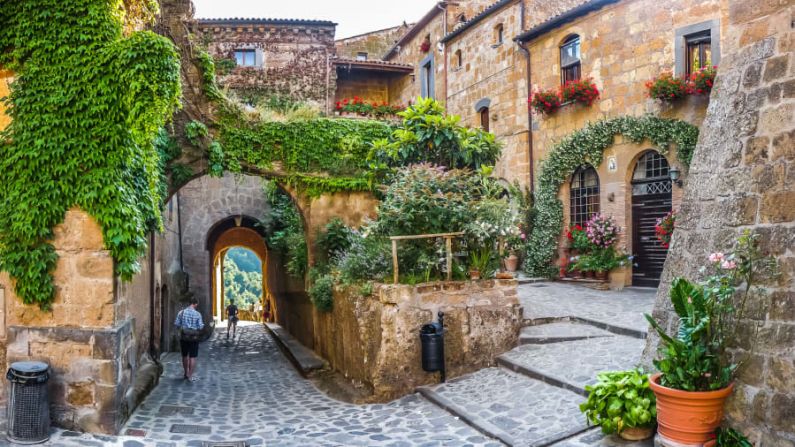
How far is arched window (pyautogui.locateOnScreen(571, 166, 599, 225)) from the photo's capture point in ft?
49.6

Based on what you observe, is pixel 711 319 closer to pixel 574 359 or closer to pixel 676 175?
pixel 574 359

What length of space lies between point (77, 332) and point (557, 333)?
257 inches

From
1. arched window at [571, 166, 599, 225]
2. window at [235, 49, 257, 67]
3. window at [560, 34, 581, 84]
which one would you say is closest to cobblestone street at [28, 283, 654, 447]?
arched window at [571, 166, 599, 225]

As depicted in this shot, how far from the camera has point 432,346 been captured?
8414 millimetres

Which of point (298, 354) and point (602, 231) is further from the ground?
point (602, 231)

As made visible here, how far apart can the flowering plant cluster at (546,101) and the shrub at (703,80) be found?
12.6 ft

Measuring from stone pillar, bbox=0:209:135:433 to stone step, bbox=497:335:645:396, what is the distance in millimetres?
5200

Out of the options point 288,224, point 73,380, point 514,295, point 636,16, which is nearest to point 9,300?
point 73,380

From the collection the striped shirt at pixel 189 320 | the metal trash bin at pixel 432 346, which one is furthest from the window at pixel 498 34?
the metal trash bin at pixel 432 346

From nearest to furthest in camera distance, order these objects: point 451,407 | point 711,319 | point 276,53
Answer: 1. point 711,319
2. point 451,407
3. point 276,53

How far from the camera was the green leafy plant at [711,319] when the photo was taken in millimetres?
4754

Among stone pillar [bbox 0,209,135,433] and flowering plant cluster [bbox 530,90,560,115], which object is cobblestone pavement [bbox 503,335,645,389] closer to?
stone pillar [bbox 0,209,135,433]

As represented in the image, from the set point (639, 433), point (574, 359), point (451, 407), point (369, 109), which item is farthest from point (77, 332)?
point (369, 109)

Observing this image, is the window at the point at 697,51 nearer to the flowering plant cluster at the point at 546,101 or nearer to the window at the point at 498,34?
the flowering plant cluster at the point at 546,101
